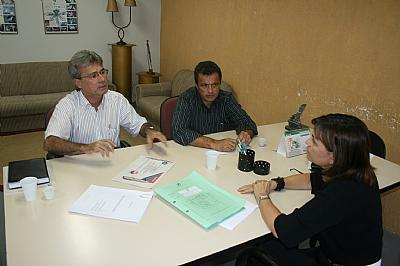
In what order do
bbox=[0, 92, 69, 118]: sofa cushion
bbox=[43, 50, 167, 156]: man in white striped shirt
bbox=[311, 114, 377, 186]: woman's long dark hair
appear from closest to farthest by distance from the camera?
bbox=[311, 114, 377, 186]: woman's long dark hair < bbox=[43, 50, 167, 156]: man in white striped shirt < bbox=[0, 92, 69, 118]: sofa cushion

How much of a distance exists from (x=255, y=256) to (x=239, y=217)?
172mm

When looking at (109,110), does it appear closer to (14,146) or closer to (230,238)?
(230,238)

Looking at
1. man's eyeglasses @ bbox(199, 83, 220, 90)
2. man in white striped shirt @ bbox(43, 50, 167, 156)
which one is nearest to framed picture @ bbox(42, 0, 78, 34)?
man in white striped shirt @ bbox(43, 50, 167, 156)

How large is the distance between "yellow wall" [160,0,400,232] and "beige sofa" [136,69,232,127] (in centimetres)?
47

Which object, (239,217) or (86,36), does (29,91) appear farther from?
(239,217)

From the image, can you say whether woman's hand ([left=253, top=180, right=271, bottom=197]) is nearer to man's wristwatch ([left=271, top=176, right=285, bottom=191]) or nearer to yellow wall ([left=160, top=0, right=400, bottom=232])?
man's wristwatch ([left=271, top=176, right=285, bottom=191])

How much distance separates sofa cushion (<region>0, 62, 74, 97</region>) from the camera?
4.37m

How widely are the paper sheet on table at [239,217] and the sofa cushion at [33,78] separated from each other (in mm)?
4032

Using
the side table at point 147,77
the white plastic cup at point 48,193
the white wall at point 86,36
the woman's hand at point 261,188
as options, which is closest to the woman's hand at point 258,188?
the woman's hand at point 261,188

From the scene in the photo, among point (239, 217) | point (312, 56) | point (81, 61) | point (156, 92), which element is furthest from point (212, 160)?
point (156, 92)

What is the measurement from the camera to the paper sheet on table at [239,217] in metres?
1.32

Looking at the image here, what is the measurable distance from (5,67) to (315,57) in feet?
12.6

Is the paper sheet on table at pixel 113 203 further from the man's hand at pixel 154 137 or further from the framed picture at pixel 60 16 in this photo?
the framed picture at pixel 60 16

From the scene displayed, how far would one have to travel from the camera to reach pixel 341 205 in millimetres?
1179
